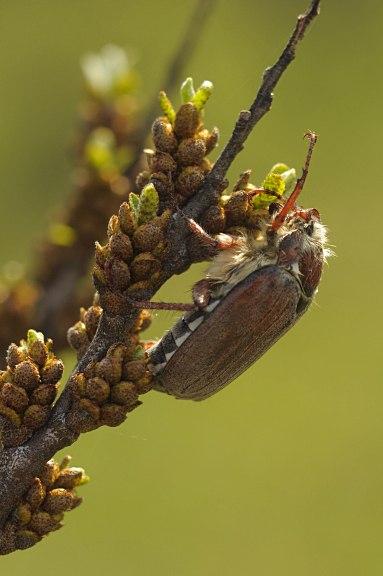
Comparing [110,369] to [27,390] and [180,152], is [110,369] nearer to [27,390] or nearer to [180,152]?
[27,390]

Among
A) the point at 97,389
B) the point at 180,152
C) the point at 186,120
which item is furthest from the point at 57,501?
the point at 186,120

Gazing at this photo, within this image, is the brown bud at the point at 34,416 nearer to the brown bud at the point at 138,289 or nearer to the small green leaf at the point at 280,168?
the brown bud at the point at 138,289

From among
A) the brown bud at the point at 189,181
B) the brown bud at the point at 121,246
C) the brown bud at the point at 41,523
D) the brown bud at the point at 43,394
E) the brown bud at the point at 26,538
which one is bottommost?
the brown bud at the point at 26,538

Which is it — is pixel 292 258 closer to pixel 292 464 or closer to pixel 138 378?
pixel 138 378

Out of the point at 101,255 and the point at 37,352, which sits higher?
the point at 101,255

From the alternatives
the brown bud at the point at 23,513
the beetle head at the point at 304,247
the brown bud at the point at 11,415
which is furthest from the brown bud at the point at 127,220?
the beetle head at the point at 304,247
